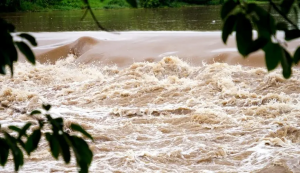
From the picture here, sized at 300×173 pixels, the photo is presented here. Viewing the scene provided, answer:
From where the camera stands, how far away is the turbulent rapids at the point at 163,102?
3.93m

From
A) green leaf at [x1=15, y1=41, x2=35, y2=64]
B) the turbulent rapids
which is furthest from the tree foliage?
the turbulent rapids

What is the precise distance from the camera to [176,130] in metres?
4.64

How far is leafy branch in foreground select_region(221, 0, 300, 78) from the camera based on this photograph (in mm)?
743

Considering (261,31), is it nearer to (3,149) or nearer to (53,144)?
(53,144)

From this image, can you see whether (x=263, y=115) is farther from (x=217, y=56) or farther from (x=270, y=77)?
(x=217, y=56)

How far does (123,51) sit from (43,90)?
6.36 ft

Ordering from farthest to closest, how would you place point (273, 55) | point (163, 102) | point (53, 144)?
point (163, 102), point (53, 144), point (273, 55)

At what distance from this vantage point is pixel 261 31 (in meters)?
0.77

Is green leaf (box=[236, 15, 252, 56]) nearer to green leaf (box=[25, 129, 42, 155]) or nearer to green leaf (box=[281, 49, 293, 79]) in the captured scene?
green leaf (box=[281, 49, 293, 79])

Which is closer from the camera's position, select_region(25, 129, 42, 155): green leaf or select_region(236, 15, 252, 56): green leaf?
select_region(236, 15, 252, 56): green leaf

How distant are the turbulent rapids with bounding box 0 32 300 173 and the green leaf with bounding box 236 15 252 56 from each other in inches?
118

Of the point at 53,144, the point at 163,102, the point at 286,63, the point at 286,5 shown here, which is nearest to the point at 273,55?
the point at 286,63

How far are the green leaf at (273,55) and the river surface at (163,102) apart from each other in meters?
1.91

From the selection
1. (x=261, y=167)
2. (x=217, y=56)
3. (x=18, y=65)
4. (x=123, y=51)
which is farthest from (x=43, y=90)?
(x=261, y=167)
